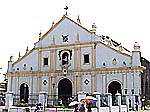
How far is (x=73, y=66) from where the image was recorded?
37750mm

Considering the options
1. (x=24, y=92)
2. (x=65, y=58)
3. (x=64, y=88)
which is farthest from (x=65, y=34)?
(x=24, y=92)

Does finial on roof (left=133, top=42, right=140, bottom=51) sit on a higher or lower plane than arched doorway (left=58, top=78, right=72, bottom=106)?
higher

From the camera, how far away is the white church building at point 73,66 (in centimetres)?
3481

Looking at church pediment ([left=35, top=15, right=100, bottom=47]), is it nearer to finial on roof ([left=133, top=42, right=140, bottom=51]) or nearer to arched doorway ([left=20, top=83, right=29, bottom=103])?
finial on roof ([left=133, top=42, right=140, bottom=51])

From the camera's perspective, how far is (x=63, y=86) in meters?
38.2

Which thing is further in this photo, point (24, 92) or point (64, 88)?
point (24, 92)

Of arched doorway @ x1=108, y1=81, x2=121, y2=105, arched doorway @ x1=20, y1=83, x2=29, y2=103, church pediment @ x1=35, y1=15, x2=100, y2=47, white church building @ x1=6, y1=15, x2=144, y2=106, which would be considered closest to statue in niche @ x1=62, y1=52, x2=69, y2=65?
white church building @ x1=6, y1=15, x2=144, y2=106

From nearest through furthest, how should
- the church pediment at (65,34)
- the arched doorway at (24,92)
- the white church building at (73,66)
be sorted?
the white church building at (73,66) < the church pediment at (65,34) < the arched doorway at (24,92)

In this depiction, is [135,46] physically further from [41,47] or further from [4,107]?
[4,107]

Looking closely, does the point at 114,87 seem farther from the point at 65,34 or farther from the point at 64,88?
the point at 65,34

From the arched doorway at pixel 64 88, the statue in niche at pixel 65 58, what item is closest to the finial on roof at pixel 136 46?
the statue in niche at pixel 65 58

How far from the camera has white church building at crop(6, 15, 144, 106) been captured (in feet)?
114

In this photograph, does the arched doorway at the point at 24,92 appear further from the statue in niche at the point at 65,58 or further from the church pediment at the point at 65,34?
the statue in niche at the point at 65,58

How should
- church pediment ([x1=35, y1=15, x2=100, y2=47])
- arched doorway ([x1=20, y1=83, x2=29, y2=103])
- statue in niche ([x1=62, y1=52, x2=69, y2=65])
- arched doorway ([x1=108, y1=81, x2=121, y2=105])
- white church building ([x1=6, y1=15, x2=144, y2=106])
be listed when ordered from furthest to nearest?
arched doorway ([x1=20, y1=83, x2=29, y2=103])
statue in niche ([x1=62, y1=52, x2=69, y2=65])
church pediment ([x1=35, y1=15, x2=100, y2=47])
arched doorway ([x1=108, y1=81, x2=121, y2=105])
white church building ([x1=6, y1=15, x2=144, y2=106])
